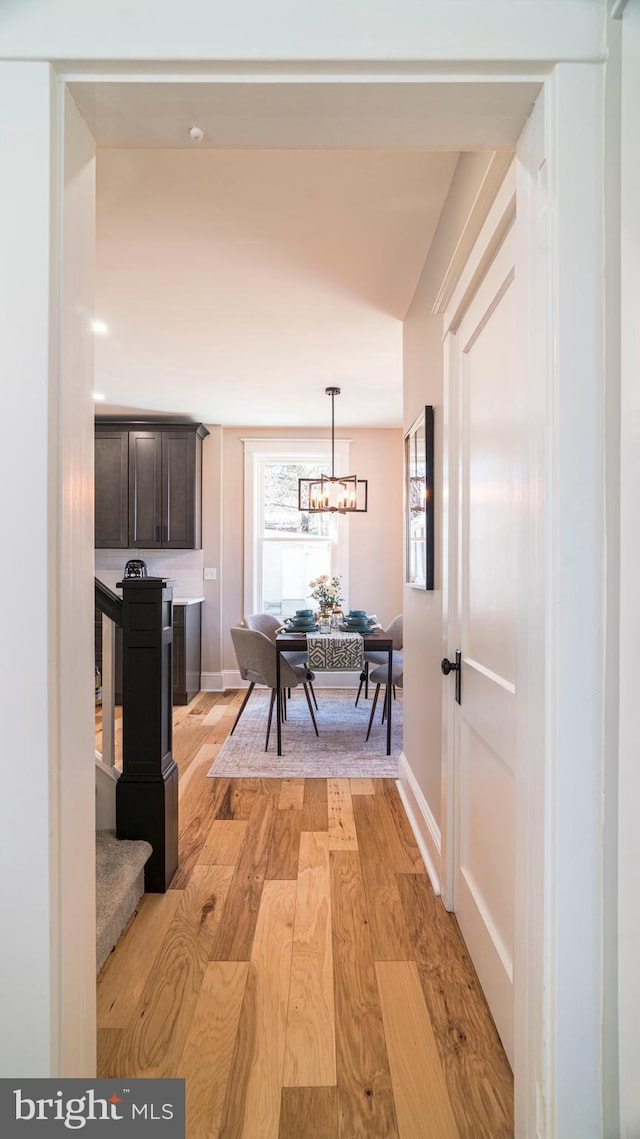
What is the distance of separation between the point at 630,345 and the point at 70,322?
36.3 inches

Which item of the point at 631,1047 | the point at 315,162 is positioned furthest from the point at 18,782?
the point at 315,162

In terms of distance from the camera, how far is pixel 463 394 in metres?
1.86

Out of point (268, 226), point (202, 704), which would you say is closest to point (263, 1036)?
point (268, 226)

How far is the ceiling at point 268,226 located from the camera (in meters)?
0.96

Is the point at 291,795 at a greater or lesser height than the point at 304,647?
lesser

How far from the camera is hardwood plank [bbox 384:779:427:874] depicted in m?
2.27

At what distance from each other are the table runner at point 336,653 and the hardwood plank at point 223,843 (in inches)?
46.5

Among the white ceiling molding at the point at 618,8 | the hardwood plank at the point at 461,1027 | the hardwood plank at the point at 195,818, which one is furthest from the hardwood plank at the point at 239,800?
the white ceiling molding at the point at 618,8

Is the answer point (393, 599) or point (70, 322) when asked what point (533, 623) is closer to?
point (70, 322)

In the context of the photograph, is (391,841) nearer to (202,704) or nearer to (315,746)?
(315,746)

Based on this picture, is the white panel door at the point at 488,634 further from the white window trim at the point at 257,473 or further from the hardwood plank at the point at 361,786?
the white window trim at the point at 257,473

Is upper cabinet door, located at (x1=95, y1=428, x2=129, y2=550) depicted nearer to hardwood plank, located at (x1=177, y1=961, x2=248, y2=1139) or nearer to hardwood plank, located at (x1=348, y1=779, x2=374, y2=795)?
hardwood plank, located at (x1=348, y1=779, x2=374, y2=795)

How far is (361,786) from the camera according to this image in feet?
10.3

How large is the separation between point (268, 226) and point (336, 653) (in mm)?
2417
